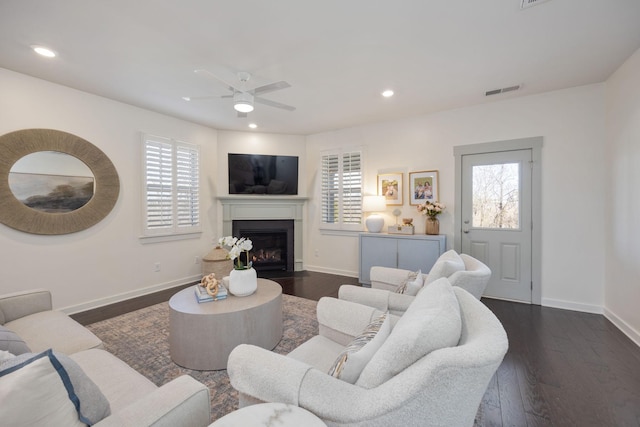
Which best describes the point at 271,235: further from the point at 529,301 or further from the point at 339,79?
the point at 529,301

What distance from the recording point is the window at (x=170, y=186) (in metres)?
4.20

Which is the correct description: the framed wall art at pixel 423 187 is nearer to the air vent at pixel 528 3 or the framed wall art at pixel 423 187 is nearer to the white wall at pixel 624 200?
the white wall at pixel 624 200

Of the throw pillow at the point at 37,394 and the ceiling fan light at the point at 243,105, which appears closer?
the throw pillow at the point at 37,394

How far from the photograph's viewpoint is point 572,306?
3512 mm

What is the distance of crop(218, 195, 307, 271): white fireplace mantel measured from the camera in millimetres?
5281

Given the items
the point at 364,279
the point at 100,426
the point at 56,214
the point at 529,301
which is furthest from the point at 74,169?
the point at 529,301

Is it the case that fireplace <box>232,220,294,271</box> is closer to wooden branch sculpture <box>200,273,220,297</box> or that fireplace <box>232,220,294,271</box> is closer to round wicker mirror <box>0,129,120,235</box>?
round wicker mirror <box>0,129,120,235</box>

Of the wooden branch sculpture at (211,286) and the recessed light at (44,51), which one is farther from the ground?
the recessed light at (44,51)

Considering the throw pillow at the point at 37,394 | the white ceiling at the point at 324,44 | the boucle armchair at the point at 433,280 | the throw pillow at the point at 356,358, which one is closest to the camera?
the throw pillow at the point at 37,394

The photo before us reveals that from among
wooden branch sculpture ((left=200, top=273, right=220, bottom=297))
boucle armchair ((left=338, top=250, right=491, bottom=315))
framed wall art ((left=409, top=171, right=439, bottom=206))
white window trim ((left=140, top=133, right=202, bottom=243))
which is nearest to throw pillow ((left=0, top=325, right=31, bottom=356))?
wooden branch sculpture ((left=200, top=273, right=220, bottom=297))

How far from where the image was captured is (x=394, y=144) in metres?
4.73

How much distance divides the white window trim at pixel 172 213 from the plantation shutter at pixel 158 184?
2 centimetres

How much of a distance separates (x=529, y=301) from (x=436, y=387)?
388 cm

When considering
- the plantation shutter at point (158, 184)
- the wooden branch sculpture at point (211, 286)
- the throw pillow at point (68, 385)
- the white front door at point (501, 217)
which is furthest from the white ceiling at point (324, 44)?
the throw pillow at point (68, 385)
